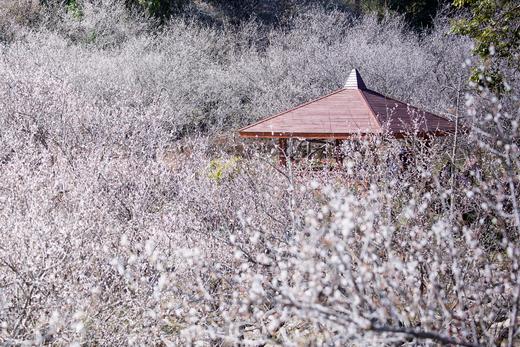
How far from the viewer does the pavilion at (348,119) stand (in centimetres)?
937

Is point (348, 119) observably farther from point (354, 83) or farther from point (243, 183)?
point (243, 183)

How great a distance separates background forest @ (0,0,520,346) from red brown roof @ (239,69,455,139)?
490 mm

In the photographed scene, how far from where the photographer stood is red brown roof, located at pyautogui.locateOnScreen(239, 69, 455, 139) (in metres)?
9.38

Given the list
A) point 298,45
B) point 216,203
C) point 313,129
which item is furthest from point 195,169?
point 298,45

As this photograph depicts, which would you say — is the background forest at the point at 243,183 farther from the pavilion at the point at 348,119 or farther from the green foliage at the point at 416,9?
the pavilion at the point at 348,119

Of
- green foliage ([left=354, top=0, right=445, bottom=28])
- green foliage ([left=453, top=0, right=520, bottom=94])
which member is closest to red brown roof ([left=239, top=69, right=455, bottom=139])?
green foliage ([left=453, top=0, right=520, bottom=94])

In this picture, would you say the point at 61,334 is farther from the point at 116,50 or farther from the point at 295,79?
the point at 116,50

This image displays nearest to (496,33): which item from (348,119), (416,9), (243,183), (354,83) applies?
(354,83)

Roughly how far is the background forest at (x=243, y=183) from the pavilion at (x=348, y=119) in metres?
0.46

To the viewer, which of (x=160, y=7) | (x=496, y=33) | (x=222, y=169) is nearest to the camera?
(x=222, y=169)

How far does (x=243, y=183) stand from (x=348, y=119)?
2.87 meters

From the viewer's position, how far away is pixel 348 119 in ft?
31.5

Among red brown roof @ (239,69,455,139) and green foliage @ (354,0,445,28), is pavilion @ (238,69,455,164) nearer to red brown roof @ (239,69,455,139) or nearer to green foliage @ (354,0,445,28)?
red brown roof @ (239,69,455,139)

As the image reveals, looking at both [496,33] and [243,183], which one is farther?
[496,33]
